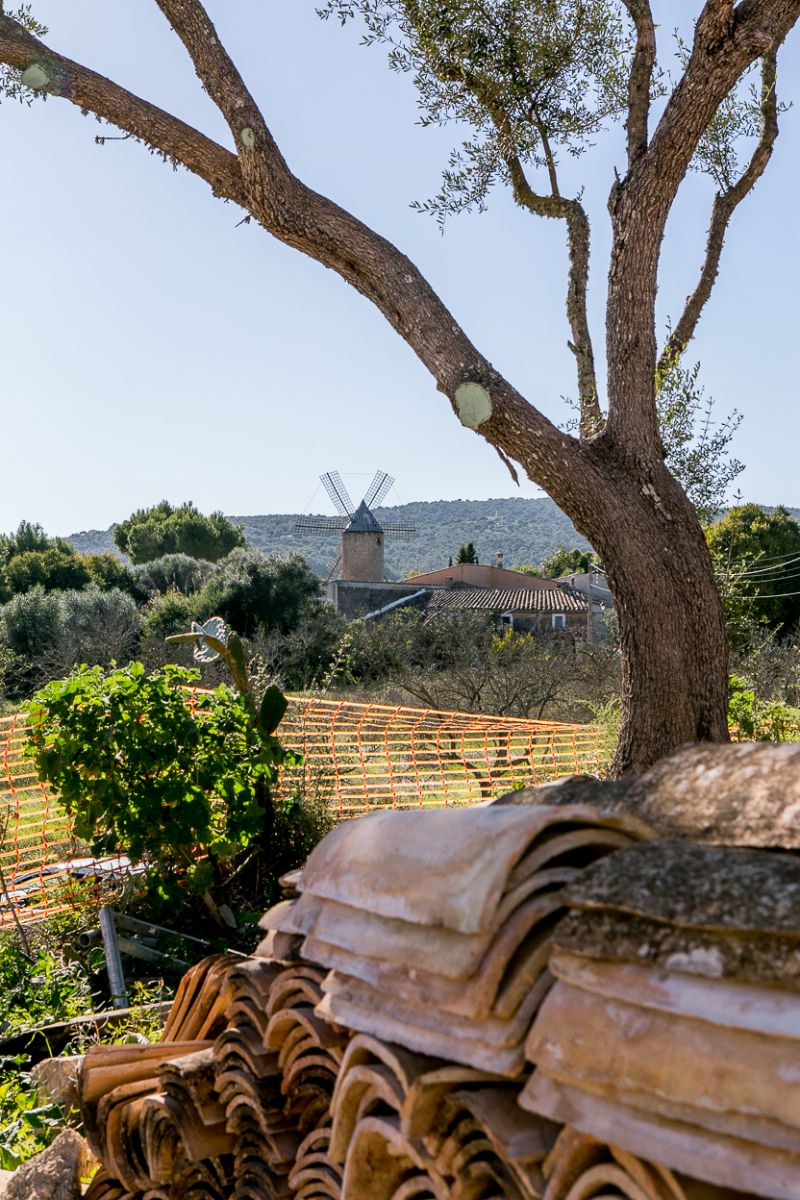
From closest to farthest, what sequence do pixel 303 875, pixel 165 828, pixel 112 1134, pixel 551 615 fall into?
1. pixel 303 875
2. pixel 112 1134
3. pixel 165 828
4. pixel 551 615

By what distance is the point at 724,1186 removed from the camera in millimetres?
1018

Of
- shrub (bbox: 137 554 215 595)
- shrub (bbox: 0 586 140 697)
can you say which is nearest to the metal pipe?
shrub (bbox: 0 586 140 697)

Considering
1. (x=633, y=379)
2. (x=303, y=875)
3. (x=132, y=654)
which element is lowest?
(x=132, y=654)

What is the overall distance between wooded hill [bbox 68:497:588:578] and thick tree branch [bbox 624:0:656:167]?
252ft

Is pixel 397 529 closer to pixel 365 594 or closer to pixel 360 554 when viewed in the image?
pixel 360 554

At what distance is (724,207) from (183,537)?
4670 cm

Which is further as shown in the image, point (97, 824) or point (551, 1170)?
point (97, 824)

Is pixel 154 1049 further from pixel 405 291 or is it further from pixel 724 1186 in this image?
pixel 405 291

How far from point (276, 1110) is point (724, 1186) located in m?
1.06

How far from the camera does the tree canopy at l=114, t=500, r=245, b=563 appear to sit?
52.2 meters

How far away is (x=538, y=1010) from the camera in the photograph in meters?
1.24

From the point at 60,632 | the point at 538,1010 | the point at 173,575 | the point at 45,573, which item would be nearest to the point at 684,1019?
the point at 538,1010

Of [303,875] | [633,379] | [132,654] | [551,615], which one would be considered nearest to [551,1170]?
[303,875]

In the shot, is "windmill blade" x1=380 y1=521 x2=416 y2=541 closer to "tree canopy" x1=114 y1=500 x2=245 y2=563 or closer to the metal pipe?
"tree canopy" x1=114 y1=500 x2=245 y2=563
